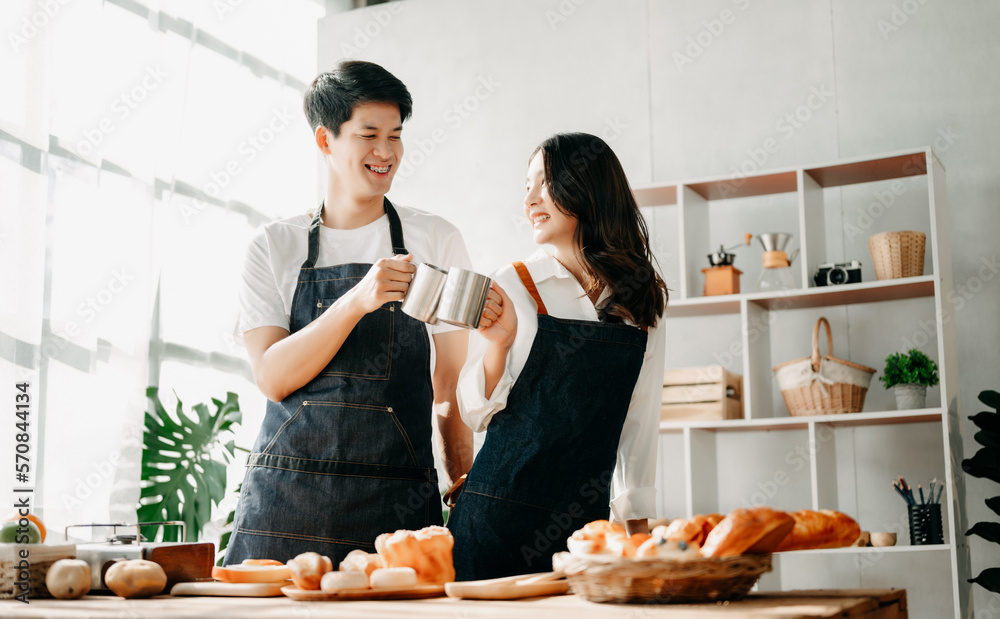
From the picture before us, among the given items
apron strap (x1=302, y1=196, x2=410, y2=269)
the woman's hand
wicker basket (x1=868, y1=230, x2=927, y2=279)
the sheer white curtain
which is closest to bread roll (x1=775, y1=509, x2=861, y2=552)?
the woman's hand

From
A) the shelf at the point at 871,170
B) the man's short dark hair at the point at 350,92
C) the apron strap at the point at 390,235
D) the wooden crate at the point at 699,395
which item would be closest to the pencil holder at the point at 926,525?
the wooden crate at the point at 699,395

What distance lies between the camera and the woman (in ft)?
5.33

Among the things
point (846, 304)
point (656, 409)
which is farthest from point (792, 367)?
point (656, 409)

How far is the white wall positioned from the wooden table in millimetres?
2988

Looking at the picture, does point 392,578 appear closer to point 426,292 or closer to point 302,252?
point 426,292

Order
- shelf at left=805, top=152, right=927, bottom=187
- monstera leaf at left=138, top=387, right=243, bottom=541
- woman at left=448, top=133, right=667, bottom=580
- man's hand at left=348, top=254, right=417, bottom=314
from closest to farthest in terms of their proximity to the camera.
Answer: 1. man's hand at left=348, top=254, right=417, bottom=314
2. woman at left=448, top=133, right=667, bottom=580
3. shelf at left=805, top=152, right=927, bottom=187
4. monstera leaf at left=138, top=387, right=243, bottom=541

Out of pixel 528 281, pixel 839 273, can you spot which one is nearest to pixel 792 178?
pixel 839 273

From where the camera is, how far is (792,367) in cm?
366

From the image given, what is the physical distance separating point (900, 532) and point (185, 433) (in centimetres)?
283

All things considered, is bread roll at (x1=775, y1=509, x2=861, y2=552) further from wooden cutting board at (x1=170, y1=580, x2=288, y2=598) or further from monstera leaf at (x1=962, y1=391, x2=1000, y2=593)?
monstera leaf at (x1=962, y1=391, x2=1000, y2=593)

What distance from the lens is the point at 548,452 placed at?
65.1 inches

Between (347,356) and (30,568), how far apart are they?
0.70 metres

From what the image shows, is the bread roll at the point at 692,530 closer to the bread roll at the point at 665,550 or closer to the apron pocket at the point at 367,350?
the bread roll at the point at 665,550

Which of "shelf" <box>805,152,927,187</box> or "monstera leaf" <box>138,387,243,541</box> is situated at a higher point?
"shelf" <box>805,152,927,187</box>
